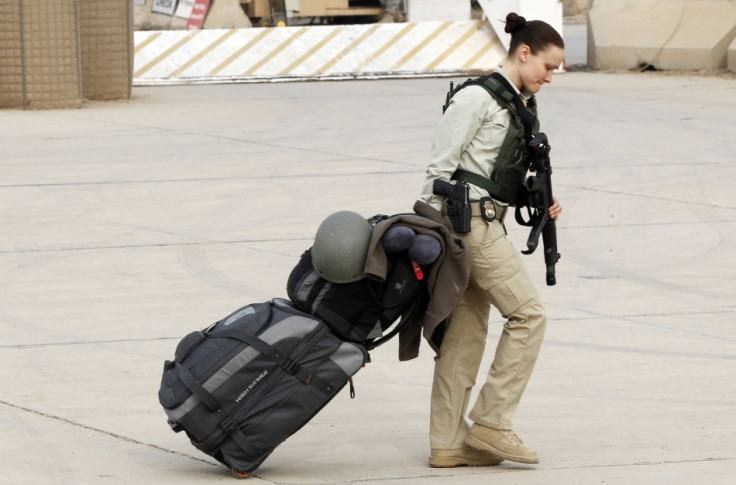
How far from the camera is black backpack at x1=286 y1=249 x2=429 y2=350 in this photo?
4.93 meters

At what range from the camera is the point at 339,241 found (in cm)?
484

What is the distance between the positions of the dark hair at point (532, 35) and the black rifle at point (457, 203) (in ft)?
1.83

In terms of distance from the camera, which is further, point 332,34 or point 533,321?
point 332,34

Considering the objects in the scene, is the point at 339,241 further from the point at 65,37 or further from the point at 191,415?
the point at 65,37

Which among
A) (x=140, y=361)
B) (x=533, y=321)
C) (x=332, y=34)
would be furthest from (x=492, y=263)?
(x=332, y=34)

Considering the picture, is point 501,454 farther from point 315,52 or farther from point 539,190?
point 315,52

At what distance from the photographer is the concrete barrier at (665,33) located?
2077 cm

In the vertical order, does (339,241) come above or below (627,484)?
above

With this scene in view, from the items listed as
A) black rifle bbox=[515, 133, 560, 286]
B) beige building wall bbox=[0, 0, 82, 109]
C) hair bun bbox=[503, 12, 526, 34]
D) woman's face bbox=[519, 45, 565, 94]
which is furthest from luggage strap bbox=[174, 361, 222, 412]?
beige building wall bbox=[0, 0, 82, 109]

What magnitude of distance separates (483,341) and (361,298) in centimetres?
58

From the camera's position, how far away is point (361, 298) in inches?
196

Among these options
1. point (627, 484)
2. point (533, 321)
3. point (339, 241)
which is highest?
point (339, 241)

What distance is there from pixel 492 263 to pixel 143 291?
3.57 meters

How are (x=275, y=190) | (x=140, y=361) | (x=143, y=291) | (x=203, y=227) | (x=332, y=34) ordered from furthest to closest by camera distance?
(x=332, y=34), (x=275, y=190), (x=203, y=227), (x=143, y=291), (x=140, y=361)
